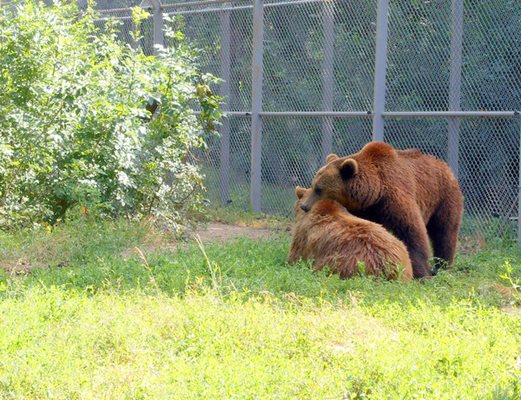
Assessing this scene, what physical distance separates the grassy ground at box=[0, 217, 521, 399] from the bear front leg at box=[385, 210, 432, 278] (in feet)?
0.71

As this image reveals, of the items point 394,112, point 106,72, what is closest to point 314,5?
point 394,112

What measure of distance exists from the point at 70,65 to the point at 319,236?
13.9 feet

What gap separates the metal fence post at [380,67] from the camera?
1148 cm

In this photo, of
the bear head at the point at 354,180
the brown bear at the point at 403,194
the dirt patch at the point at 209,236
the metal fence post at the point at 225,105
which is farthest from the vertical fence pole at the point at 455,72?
the metal fence post at the point at 225,105

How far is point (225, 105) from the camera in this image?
14578 mm

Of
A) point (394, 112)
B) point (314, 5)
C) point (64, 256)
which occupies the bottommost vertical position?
point (64, 256)

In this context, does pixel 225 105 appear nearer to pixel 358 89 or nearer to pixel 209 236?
pixel 358 89

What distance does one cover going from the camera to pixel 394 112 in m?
11.3

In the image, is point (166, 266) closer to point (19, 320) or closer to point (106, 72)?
point (19, 320)

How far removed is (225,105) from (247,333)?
9140 mm

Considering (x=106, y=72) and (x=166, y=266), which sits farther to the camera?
(x=106, y=72)

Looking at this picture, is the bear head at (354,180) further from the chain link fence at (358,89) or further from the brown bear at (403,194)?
the chain link fence at (358,89)

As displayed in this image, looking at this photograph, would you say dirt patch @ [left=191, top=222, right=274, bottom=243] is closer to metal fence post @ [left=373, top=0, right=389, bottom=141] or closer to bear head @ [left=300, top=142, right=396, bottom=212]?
metal fence post @ [left=373, top=0, right=389, bottom=141]

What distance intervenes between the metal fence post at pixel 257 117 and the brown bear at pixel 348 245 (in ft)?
17.7
